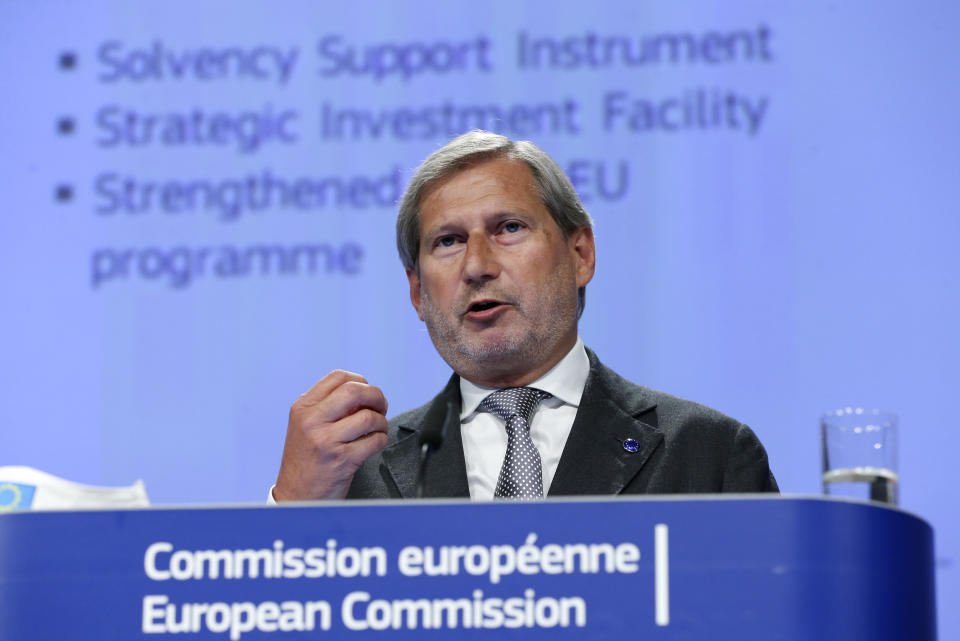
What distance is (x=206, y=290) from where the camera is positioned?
12.7ft

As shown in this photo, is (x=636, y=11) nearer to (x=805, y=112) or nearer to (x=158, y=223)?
(x=805, y=112)

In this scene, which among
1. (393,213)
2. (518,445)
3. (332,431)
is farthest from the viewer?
(393,213)

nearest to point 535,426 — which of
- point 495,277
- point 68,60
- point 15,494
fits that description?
point 495,277

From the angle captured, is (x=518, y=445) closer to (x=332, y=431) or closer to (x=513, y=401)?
(x=513, y=401)

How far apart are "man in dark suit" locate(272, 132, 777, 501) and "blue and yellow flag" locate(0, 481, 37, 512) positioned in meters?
0.64

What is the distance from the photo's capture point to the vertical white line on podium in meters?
1.30

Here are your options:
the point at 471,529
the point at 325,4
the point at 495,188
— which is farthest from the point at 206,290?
the point at 471,529

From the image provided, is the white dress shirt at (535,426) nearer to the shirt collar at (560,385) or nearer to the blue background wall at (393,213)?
the shirt collar at (560,385)

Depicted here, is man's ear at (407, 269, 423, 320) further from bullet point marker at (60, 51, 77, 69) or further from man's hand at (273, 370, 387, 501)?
bullet point marker at (60, 51, 77, 69)

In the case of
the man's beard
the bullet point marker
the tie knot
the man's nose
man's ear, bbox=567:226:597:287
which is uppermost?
the bullet point marker

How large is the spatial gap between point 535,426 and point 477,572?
1174 millimetres

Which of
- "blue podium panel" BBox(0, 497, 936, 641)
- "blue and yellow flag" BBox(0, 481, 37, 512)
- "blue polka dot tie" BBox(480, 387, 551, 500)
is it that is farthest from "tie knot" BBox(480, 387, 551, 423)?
"blue podium panel" BBox(0, 497, 936, 641)

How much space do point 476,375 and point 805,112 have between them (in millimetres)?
1712

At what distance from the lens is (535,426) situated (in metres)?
2.50
